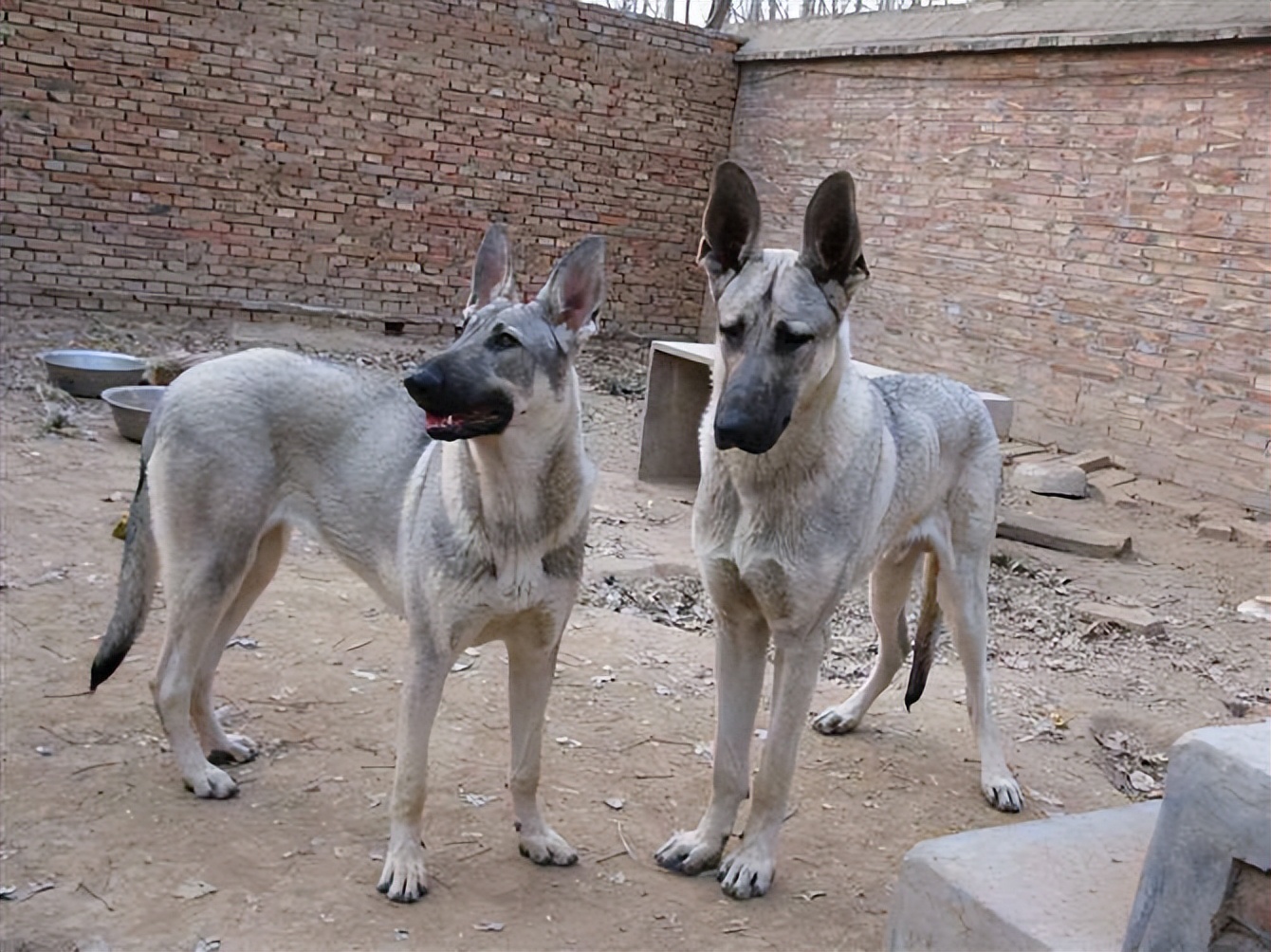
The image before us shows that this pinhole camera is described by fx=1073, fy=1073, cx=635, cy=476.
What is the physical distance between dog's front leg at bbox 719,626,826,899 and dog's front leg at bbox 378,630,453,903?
38.8 inches

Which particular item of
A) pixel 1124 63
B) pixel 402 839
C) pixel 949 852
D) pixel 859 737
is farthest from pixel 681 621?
pixel 1124 63

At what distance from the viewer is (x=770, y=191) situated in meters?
13.4

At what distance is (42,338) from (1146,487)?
10.0m

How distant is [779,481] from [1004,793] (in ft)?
5.91

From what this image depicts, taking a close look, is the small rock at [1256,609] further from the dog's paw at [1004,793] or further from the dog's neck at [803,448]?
the dog's neck at [803,448]

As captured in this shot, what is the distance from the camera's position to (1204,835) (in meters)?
1.90

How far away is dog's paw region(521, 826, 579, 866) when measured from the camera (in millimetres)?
3482

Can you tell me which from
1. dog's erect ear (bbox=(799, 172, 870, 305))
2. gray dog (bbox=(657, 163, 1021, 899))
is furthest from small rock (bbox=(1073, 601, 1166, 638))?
dog's erect ear (bbox=(799, 172, 870, 305))

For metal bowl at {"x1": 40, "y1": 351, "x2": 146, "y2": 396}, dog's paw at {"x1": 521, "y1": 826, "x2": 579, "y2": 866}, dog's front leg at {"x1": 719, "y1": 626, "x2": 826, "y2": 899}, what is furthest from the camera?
metal bowl at {"x1": 40, "y1": 351, "x2": 146, "y2": 396}

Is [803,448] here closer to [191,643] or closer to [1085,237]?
[191,643]

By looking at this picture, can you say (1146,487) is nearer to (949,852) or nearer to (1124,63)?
(1124,63)

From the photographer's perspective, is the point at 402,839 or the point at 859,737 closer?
the point at 402,839

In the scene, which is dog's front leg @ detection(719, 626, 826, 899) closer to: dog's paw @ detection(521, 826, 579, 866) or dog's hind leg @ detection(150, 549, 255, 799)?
dog's paw @ detection(521, 826, 579, 866)

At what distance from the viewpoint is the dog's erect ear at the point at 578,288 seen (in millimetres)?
3158
